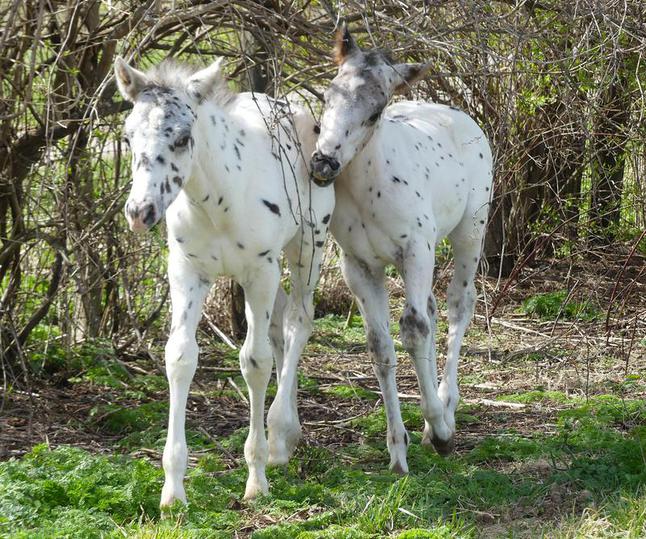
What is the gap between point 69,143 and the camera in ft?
21.6

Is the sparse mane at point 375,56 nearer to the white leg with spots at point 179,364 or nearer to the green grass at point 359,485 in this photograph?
the white leg with spots at point 179,364

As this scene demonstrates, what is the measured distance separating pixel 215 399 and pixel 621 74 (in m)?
3.73

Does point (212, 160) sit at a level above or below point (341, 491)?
above

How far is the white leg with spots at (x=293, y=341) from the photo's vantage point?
5.45 metres

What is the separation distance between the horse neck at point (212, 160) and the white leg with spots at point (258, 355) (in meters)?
0.47

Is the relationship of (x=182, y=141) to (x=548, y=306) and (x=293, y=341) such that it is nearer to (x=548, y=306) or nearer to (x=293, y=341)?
(x=293, y=341)

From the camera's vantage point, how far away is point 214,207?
4.82m

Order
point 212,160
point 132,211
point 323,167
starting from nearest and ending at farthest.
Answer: point 132,211 → point 212,160 → point 323,167

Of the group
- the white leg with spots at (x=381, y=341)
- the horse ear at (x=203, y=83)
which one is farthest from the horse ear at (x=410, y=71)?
the horse ear at (x=203, y=83)

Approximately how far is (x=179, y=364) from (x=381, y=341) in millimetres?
1481

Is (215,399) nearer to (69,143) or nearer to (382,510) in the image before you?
(69,143)

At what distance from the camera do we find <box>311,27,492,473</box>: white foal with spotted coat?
212 inches

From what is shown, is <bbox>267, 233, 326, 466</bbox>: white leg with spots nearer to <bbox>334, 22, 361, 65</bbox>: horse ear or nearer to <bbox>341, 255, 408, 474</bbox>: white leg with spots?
<bbox>341, 255, 408, 474</bbox>: white leg with spots

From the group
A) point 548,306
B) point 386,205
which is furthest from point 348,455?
point 548,306
